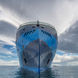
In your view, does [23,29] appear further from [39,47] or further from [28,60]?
[28,60]

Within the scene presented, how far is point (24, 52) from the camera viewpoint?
1788 cm

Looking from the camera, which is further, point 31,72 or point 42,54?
point 31,72

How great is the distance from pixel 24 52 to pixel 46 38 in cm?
537

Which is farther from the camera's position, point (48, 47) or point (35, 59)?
point (48, 47)

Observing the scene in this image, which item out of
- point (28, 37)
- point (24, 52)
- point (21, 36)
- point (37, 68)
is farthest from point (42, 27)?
point (37, 68)

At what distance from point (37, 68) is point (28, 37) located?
6.14 metres

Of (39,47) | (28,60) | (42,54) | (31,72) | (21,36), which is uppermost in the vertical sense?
(21,36)

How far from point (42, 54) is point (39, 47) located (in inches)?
61.2

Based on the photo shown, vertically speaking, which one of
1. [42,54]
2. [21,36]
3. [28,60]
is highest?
[21,36]

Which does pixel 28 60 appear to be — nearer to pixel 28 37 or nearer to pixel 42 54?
pixel 42 54

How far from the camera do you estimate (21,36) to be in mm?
18141

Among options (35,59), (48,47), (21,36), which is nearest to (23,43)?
(21,36)

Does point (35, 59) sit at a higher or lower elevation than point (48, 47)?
lower

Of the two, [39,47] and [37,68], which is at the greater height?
[39,47]
